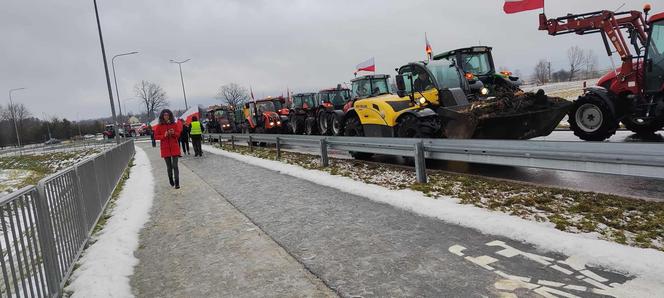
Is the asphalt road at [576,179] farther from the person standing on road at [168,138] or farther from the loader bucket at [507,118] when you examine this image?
the person standing on road at [168,138]

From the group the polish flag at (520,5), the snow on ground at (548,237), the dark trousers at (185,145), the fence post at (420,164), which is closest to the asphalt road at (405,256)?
the snow on ground at (548,237)

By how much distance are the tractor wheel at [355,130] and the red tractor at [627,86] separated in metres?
5.21

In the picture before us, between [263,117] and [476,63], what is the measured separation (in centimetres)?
1208

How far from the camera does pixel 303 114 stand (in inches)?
762

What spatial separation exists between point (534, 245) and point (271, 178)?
6230 mm

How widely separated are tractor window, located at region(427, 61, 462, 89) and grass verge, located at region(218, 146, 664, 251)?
2501 millimetres

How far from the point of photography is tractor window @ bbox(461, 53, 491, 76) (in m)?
13.2

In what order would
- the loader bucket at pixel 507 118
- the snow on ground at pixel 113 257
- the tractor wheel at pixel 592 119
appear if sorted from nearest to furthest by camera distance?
the snow on ground at pixel 113 257, the loader bucket at pixel 507 118, the tractor wheel at pixel 592 119

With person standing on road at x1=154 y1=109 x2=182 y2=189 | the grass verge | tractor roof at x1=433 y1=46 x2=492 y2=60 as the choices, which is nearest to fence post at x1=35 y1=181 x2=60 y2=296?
the grass verge

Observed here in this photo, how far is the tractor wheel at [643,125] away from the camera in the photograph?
894cm

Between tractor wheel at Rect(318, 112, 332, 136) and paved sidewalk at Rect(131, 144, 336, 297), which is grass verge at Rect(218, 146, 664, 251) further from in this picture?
tractor wheel at Rect(318, 112, 332, 136)

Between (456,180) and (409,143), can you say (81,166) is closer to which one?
(409,143)

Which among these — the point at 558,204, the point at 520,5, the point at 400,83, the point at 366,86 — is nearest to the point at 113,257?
the point at 558,204

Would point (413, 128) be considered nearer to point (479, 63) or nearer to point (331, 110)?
point (479, 63)
